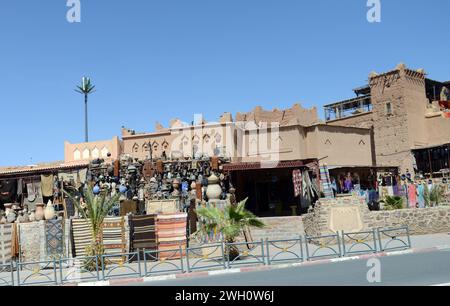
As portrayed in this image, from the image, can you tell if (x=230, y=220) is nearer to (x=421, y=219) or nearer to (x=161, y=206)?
(x=161, y=206)

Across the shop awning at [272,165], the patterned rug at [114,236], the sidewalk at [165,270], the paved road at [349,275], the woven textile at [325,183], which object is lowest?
the sidewalk at [165,270]

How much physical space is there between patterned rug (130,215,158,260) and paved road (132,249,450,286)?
5047mm

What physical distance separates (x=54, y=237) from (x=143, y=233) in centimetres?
339

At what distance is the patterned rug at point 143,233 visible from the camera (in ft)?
56.5

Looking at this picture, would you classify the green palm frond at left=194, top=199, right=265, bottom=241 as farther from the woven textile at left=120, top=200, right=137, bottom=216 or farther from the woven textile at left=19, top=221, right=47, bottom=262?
the woven textile at left=19, top=221, right=47, bottom=262

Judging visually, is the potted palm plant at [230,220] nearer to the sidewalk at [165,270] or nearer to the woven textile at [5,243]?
the sidewalk at [165,270]

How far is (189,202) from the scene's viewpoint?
67.5 ft

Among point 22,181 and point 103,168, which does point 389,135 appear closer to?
point 103,168

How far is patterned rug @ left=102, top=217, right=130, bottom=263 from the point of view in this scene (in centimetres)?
1687

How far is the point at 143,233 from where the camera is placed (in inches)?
682

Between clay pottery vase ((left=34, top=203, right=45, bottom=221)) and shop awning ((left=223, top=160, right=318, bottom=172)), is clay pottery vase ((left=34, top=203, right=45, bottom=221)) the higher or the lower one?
the lower one

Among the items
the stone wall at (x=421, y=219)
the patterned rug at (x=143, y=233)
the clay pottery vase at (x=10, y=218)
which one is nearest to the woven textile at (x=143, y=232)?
the patterned rug at (x=143, y=233)

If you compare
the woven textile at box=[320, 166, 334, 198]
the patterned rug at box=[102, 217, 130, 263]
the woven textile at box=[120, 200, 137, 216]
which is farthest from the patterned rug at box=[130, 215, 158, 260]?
the woven textile at box=[320, 166, 334, 198]

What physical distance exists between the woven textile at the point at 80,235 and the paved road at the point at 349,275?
20.7 ft
